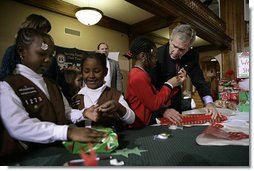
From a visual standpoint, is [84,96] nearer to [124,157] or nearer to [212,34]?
[124,157]

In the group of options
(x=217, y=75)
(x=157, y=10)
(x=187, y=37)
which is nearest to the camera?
(x=187, y=37)

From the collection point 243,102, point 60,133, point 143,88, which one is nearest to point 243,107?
point 243,102

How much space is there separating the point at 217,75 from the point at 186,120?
11.6 inches

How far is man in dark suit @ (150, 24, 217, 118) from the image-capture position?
0.66 metres

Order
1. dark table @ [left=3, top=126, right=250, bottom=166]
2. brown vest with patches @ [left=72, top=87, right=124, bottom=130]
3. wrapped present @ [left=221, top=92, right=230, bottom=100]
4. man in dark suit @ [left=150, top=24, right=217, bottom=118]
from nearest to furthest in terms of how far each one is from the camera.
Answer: dark table @ [left=3, top=126, right=250, bottom=166]
brown vest with patches @ [left=72, top=87, right=124, bottom=130]
man in dark suit @ [left=150, top=24, right=217, bottom=118]
wrapped present @ [left=221, top=92, right=230, bottom=100]

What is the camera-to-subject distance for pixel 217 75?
2.52ft

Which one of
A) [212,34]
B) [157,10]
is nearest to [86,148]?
[157,10]

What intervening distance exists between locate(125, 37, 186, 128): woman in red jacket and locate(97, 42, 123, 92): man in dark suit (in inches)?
1.4

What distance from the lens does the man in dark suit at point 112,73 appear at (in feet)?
1.65

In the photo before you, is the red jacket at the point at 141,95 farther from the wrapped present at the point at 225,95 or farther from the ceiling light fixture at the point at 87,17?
the wrapped present at the point at 225,95

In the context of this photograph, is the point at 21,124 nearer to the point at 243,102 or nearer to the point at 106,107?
the point at 106,107

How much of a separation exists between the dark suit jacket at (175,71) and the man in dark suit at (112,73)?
15 centimetres

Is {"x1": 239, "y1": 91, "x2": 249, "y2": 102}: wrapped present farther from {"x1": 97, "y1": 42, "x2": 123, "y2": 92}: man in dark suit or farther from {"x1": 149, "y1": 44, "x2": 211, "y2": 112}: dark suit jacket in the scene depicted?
{"x1": 97, "y1": 42, "x2": 123, "y2": 92}: man in dark suit

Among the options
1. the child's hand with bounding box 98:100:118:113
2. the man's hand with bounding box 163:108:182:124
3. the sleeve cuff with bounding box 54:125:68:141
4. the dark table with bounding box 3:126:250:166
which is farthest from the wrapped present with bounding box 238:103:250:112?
the sleeve cuff with bounding box 54:125:68:141
